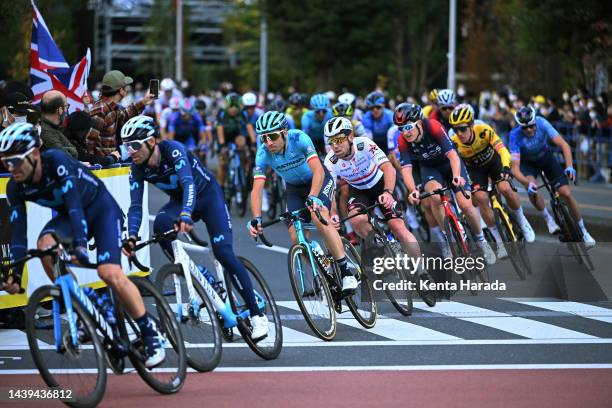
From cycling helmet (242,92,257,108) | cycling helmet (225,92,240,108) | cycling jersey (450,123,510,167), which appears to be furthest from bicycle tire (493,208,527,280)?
cycling helmet (225,92,240,108)

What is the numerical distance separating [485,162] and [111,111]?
4.33 metres

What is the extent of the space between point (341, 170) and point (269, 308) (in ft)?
10.4

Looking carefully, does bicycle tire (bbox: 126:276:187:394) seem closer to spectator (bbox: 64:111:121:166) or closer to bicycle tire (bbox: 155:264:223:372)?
bicycle tire (bbox: 155:264:223:372)

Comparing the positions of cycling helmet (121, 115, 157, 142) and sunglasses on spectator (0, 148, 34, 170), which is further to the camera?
cycling helmet (121, 115, 157, 142)

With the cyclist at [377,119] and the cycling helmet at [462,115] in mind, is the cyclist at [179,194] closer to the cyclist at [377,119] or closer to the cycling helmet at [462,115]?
the cycling helmet at [462,115]

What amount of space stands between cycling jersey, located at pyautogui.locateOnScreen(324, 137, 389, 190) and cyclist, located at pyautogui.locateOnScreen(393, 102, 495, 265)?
61 centimetres

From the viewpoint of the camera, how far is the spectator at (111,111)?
51.4 ft

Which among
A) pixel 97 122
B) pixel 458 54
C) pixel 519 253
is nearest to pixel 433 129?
pixel 519 253

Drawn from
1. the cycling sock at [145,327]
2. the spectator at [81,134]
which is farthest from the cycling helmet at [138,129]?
the spectator at [81,134]

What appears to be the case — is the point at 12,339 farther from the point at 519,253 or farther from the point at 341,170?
the point at 519,253

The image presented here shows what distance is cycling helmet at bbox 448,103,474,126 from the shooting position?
15.8 m

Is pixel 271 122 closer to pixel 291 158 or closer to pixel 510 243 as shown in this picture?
pixel 291 158

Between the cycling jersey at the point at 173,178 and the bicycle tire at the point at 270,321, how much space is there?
0.68m

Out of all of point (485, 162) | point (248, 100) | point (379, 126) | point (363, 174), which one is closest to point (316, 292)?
point (363, 174)
